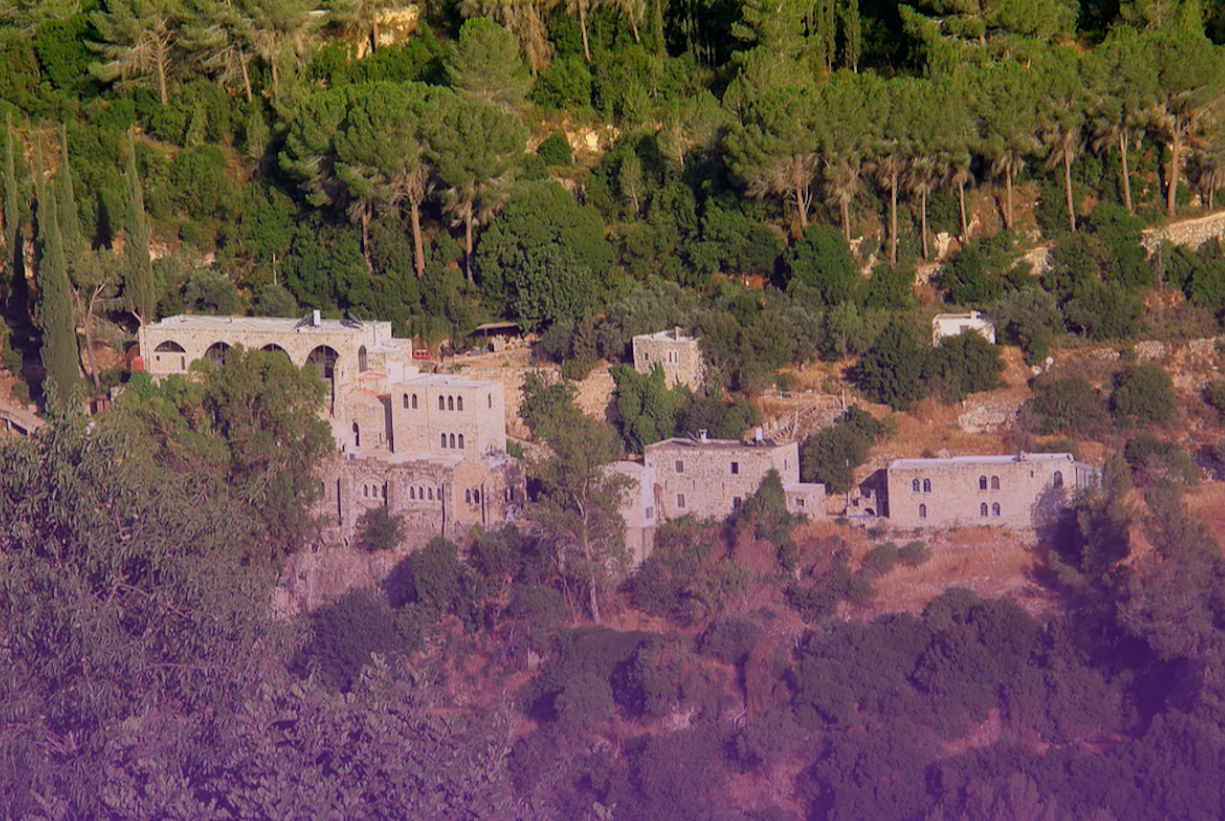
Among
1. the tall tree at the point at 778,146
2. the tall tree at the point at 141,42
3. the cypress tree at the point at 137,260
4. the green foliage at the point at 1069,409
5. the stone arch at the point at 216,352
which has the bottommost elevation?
the green foliage at the point at 1069,409

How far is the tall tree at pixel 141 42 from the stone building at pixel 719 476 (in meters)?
18.0

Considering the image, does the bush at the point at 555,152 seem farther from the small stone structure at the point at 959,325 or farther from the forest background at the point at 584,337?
the small stone structure at the point at 959,325

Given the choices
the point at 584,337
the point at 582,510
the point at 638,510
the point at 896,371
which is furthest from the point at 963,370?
the point at 582,510

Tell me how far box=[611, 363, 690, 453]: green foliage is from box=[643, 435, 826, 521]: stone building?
3.50 feet

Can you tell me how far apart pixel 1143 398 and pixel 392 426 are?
13660 millimetres

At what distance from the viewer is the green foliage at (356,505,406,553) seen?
34.8 m

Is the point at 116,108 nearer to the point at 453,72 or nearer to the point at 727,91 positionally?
the point at 453,72

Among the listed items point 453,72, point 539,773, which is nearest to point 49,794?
point 539,773

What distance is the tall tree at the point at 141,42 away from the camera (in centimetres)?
4606

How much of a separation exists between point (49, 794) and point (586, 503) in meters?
11.3

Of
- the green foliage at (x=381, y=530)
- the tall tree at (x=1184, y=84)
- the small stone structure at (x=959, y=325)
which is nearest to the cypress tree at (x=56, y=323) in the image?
the green foliage at (x=381, y=530)

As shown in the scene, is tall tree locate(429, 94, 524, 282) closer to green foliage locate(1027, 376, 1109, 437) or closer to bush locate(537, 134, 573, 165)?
bush locate(537, 134, 573, 165)

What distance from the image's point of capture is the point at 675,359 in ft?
121

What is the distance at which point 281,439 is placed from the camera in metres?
35.2
